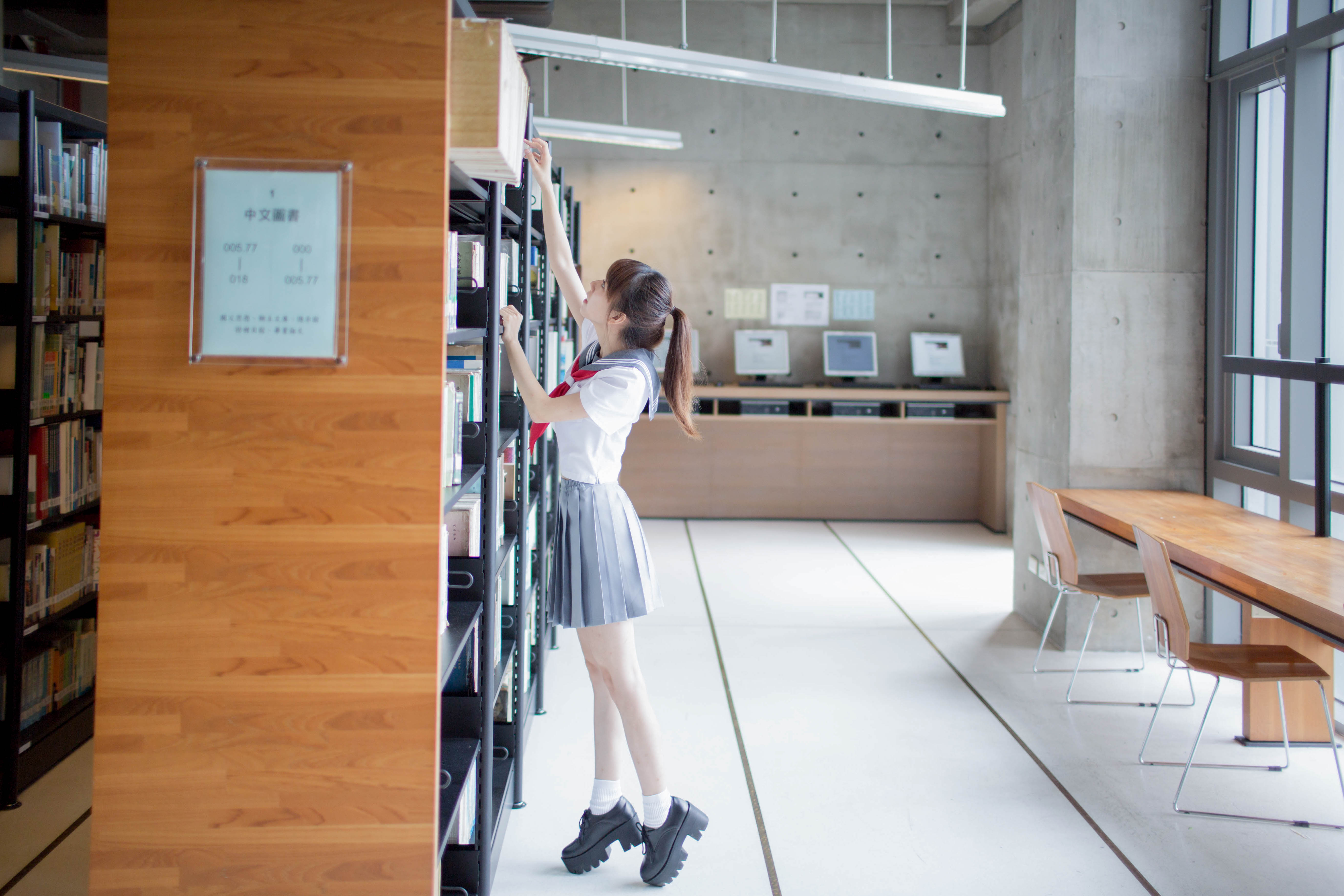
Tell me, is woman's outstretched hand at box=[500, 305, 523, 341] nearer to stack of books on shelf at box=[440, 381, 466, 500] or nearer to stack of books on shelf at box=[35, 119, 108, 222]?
stack of books on shelf at box=[440, 381, 466, 500]

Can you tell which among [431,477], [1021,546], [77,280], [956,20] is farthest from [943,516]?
[431,477]

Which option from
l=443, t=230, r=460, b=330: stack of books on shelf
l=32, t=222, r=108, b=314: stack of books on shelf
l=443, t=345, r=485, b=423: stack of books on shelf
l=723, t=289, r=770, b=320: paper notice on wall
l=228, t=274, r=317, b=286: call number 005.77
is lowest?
l=443, t=345, r=485, b=423: stack of books on shelf

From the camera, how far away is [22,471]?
3.02 metres

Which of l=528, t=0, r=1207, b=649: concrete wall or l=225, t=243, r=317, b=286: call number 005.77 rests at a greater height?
l=528, t=0, r=1207, b=649: concrete wall

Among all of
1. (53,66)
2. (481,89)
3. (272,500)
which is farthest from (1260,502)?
(53,66)

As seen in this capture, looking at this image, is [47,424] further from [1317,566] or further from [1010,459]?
[1010,459]

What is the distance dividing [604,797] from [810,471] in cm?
546

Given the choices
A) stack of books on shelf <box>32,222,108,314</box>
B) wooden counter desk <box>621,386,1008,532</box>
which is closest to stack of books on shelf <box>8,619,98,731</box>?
stack of books on shelf <box>32,222,108,314</box>

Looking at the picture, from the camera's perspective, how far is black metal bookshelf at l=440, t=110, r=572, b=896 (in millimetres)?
2199

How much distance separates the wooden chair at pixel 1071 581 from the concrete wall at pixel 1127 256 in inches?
9.9

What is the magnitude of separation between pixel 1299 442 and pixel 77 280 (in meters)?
4.70

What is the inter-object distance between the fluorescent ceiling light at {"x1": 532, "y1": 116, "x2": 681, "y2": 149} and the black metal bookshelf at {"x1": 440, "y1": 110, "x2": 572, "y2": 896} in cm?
292

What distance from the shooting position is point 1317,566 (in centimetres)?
316

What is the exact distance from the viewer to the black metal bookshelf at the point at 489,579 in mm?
2199
